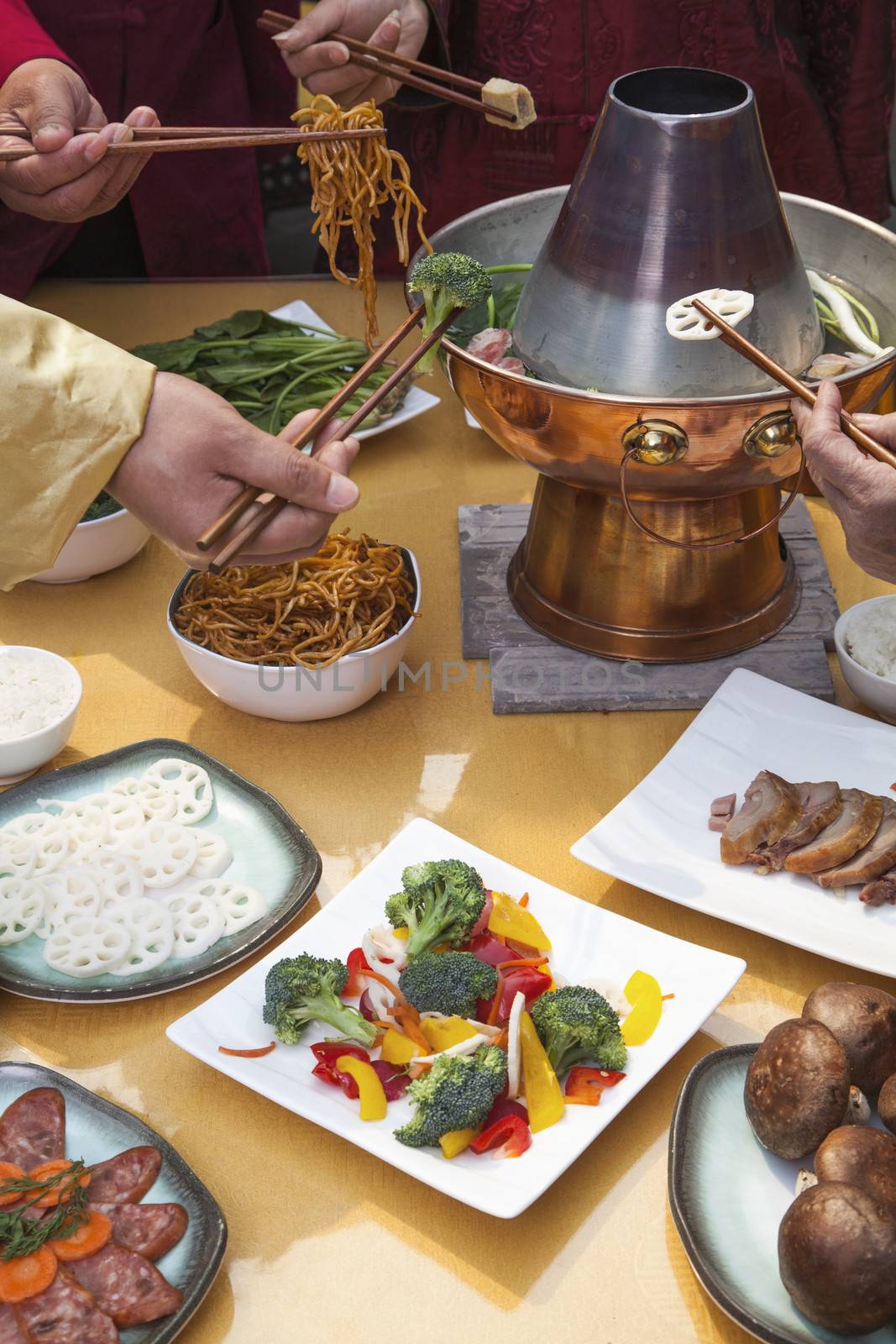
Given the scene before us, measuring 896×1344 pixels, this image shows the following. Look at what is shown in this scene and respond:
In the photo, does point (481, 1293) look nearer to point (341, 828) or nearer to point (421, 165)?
point (341, 828)

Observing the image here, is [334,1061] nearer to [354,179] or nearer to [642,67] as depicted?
[354,179]

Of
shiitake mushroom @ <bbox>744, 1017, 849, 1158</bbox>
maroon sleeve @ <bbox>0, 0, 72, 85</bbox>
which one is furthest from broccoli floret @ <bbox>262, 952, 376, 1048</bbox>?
maroon sleeve @ <bbox>0, 0, 72, 85</bbox>

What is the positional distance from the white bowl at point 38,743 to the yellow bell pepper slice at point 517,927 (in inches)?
31.7

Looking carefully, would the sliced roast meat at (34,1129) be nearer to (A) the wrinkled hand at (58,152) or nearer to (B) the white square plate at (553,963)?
(B) the white square plate at (553,963)

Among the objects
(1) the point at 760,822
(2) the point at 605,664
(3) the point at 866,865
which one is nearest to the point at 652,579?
(2) the point at 605,664

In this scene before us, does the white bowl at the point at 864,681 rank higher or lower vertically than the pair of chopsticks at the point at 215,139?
lower

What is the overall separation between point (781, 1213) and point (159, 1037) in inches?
32.6

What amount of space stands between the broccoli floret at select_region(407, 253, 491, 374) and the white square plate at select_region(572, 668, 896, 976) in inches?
30.1

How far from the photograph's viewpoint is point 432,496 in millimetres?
2791

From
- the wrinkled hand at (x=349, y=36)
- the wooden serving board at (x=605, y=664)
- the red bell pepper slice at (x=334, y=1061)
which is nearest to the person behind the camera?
the red bell pepper slice at (x=334, y=1061)

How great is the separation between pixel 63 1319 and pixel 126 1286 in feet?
0.22

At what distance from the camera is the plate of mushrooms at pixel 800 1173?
1.21m

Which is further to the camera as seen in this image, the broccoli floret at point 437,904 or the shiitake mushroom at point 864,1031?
the broccoli floret at point 437,904

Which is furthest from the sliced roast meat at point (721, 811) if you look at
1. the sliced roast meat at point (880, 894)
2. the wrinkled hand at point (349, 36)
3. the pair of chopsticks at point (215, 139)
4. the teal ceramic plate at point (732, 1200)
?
the wrinkled hand at point (349, 36)
